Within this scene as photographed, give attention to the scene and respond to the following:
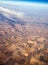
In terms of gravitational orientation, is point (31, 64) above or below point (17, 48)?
below

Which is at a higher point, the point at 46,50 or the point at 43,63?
the point at 46,50

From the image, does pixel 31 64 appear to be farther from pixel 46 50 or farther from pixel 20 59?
pixel 46 50

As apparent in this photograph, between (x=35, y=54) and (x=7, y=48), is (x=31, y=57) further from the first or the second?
(x=7, y=48)

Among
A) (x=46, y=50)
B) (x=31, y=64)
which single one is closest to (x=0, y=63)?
(x=31, y=64)

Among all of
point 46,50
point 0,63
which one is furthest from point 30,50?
point 0,63

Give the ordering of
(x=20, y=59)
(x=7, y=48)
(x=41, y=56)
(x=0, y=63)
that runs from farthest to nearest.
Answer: (x=7, y=48), (x=41, y=56), (x=20, y=59), (x=0, y=63)

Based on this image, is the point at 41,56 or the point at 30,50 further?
the point at 30,50

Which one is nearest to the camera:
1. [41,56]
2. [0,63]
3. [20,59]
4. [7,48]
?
[0,63]

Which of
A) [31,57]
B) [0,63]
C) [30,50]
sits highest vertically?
[30,50]

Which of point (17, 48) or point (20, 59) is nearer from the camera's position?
point (20, 59)
